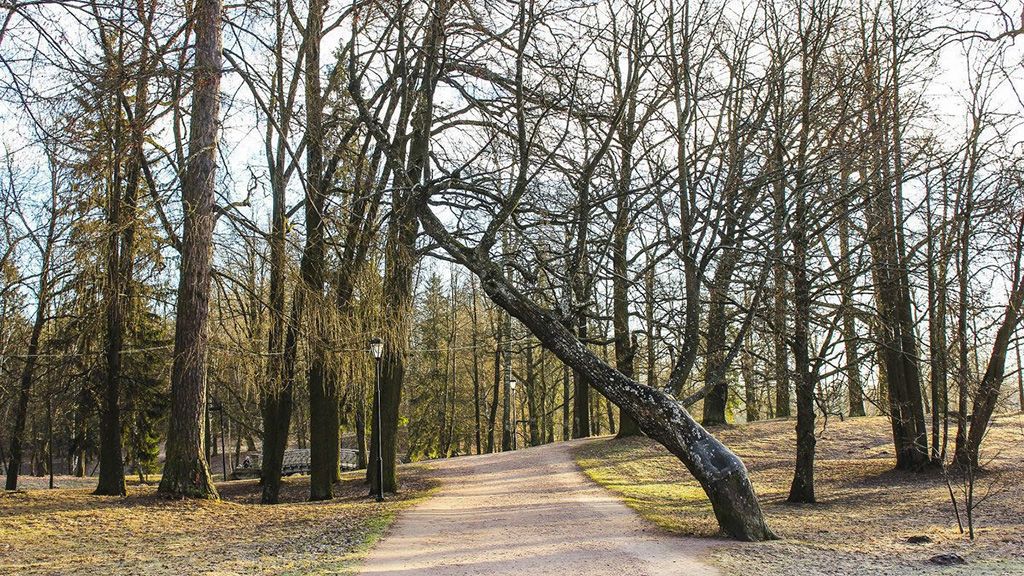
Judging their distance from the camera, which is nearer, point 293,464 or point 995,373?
point 995,373

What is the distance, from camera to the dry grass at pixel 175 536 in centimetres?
632

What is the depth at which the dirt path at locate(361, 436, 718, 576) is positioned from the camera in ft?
21.9

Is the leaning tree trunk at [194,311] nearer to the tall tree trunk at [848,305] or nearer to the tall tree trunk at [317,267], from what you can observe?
the tall tree trunk at [317,267]

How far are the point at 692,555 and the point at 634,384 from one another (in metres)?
2.21

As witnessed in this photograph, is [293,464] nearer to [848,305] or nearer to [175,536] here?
[175,536]

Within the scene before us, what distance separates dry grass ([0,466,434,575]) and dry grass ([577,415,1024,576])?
3894 millimetres

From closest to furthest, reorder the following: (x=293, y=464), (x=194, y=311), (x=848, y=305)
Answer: (x=848, y=305), (x=194, y=311), (x=293, y=464)

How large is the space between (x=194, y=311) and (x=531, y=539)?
5741mm

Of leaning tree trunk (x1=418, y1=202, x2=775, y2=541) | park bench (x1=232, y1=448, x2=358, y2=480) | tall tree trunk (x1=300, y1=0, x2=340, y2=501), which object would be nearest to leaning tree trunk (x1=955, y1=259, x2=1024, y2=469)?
leaning tree trunk (x1=418, y1=202, x2=775, y2=541)

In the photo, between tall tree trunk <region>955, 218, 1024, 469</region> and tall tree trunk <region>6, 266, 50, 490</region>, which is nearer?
tall tree trunk <region>955, 218, 1024, 469</region>

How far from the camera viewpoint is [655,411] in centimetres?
852

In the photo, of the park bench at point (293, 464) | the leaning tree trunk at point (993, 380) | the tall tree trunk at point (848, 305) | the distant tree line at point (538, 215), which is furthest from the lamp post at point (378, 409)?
the park bench at point (293, 464)

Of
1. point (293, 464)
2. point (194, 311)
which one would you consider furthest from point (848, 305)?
point (293, 464)

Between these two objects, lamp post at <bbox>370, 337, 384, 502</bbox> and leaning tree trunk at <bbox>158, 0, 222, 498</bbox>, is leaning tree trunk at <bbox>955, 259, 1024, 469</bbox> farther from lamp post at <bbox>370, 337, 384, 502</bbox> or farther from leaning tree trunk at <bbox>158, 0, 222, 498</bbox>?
leaning tree trunk at <bbox>158, 0, 222, 498</bbox>
